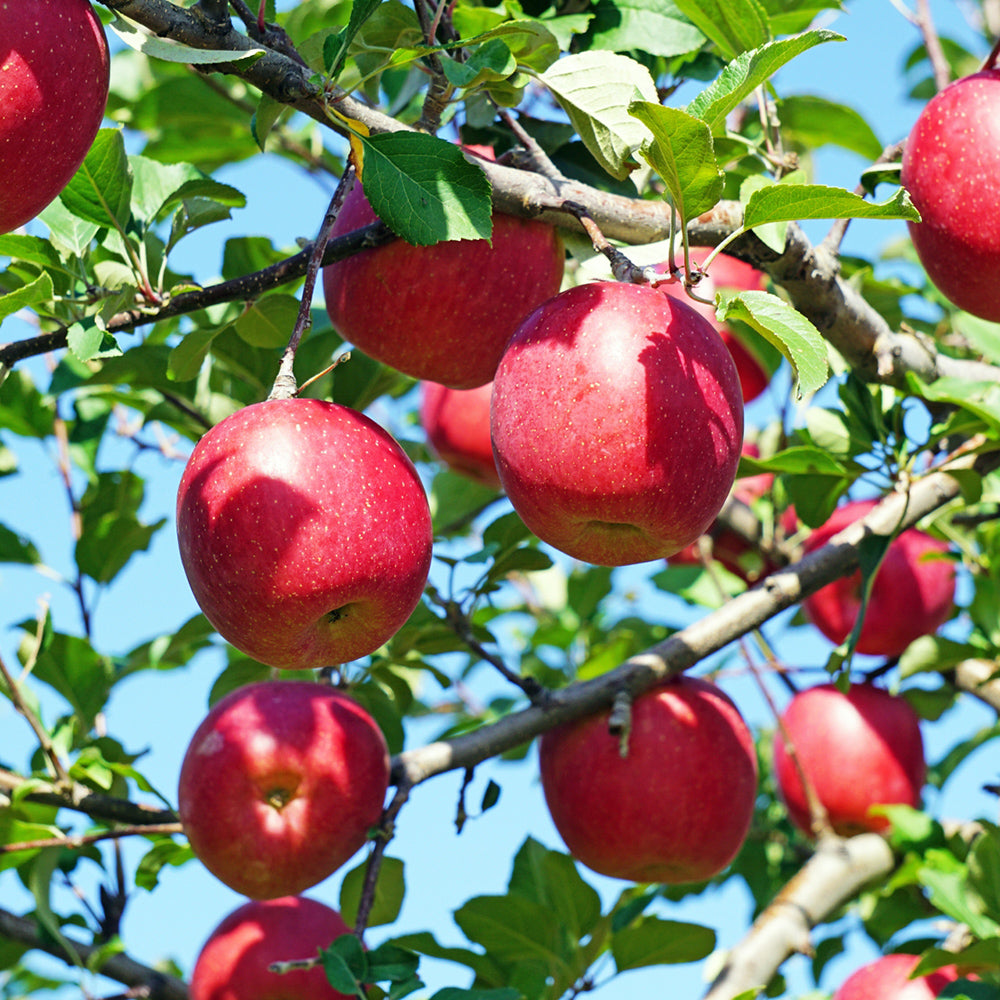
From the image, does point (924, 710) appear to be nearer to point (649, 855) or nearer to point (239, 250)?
point (649, 855)

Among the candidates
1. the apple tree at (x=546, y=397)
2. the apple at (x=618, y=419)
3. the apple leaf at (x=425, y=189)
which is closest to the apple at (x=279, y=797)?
the apple tree at (x=546, y=397)

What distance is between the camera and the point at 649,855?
178cm

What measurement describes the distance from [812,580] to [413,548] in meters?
0.88

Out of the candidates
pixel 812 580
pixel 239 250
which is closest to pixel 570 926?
pixel 812 580

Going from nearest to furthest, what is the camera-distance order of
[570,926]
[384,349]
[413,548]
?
[413,548], [384,349], [570,926]

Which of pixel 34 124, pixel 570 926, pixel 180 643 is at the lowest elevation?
pixel 570 926

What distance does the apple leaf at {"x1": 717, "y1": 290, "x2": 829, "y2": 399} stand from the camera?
0.96 meters

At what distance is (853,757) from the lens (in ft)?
7.79

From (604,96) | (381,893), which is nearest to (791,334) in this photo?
(604,96)

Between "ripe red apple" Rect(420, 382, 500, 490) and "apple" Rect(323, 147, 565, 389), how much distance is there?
1.06 m

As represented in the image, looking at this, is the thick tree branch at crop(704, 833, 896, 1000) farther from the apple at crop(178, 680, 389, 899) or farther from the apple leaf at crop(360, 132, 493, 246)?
the apple leaf at crop(360, 132, 493, 246)

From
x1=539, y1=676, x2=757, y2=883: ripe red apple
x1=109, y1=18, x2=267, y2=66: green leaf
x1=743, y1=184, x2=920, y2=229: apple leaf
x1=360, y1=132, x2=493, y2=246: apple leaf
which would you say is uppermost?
x1=109, y1=18, x2=267, y2=66: green leaf

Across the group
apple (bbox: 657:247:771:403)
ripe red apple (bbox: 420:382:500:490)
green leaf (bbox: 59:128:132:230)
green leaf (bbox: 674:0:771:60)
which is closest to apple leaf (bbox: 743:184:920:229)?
green leaf (bbox: 674:0:771:60)

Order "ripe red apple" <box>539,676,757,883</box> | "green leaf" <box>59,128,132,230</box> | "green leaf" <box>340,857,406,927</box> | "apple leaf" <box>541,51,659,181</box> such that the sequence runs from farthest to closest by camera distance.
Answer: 1. "green leaf" <box>340,857,406,927</box>
2. "ripe red apple" <box>539,676,757,883</box>
3. "green leaf" <box>59,128,132,230</box>
4. "apple leaf" <box>541,51,659,181</box>
